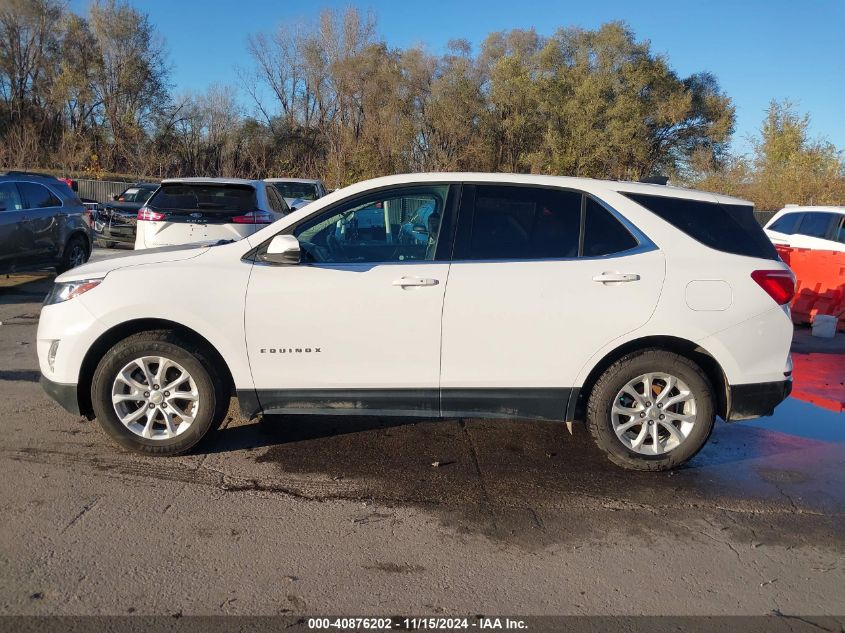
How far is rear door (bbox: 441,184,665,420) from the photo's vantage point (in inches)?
171

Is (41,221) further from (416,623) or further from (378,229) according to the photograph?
(416,623)

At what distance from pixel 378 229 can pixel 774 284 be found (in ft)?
8.46

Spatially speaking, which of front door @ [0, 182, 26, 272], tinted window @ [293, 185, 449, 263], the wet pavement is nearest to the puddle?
the wet pavement

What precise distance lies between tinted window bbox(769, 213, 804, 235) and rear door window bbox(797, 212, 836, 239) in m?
0.10

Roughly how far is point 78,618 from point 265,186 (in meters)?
7.67

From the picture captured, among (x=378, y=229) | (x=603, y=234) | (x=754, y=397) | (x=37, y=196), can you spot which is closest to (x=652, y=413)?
(x=754, y=397)

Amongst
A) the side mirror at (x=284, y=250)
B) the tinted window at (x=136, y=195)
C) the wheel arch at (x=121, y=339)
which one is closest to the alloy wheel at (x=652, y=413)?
the side mirror at (x=284, y=250)

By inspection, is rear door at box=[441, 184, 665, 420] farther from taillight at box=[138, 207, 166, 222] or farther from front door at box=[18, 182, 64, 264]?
front door at box=[18, 182, 64, 264]

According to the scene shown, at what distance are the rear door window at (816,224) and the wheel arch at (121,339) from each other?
11.4 metres

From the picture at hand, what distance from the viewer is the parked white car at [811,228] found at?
1198 centimetres

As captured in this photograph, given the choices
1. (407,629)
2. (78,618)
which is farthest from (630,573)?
(78,618)

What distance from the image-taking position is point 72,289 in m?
4.50

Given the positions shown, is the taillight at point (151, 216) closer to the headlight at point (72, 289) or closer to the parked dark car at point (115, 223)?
the headlight at point (72, 289)

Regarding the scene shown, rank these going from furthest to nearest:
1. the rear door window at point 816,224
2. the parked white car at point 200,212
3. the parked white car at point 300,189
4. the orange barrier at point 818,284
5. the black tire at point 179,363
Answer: the parked white car at point 300,189, the rear door window at point 816,224, the orange barrier at point 818,284, the parked white car at point 200,212, the black tire at point 179,363
